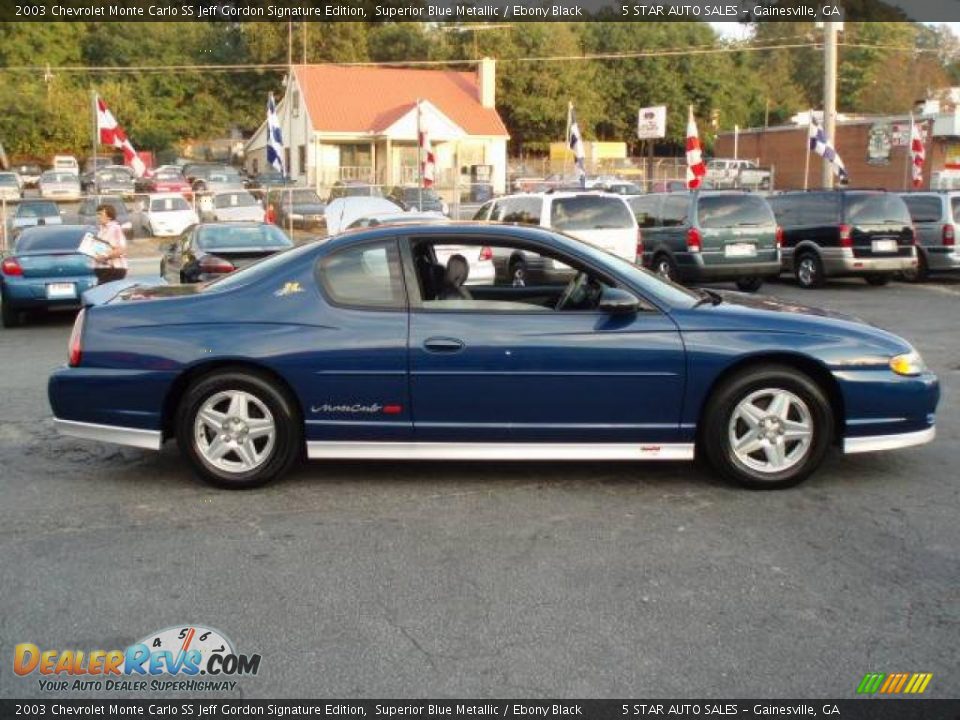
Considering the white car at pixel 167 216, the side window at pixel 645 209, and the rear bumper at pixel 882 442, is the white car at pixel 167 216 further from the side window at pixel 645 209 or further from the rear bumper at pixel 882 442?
the rear bumper at pixel 882 442

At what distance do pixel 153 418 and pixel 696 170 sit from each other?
62.7ft

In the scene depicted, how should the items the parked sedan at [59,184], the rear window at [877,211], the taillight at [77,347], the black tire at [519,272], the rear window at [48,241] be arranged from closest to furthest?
the taillight at [77,347] < the black tire at [519,272] < the rear window at [48,241] < the rear window at [877,211] < the parked sedan at [59,184]

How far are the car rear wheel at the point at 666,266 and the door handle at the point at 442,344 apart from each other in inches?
461

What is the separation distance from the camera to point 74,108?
Answer: 6662cm

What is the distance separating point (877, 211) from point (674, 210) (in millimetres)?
3420

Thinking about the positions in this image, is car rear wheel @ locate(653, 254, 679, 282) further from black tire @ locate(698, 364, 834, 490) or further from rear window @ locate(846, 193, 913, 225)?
black tire @ locate(698, 364, 834, 490)

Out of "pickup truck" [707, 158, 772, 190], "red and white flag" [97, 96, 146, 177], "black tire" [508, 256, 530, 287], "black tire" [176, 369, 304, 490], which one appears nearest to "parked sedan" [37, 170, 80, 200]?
"red and white flag" [97, 96, 146, 177]

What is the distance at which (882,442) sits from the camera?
6.05 meters

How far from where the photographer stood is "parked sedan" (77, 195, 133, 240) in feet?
98.2

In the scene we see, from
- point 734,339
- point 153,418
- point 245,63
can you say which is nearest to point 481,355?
point 734,339

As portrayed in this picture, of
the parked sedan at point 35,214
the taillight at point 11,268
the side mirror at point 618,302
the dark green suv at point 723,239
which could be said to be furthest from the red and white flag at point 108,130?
the side mirror at point 618,302

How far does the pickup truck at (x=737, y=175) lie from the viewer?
45.5m

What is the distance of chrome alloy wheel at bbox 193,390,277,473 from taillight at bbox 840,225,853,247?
13988 millimetres
